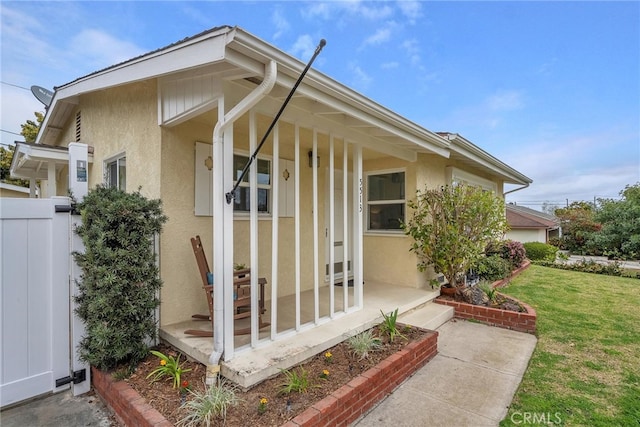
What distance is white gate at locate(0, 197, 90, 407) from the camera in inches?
117

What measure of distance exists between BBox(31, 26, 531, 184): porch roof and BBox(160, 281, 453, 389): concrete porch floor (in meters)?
2.62

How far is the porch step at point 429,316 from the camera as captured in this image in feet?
16.4

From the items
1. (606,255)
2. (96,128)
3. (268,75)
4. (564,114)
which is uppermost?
(564,114)

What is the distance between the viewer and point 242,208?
4.95 m

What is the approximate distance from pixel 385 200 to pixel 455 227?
1.68 meters

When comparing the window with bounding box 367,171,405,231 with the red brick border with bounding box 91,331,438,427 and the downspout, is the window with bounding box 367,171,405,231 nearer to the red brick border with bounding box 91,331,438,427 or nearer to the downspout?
the red brick border with bounding box 91,331,438,427

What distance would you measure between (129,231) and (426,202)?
517 cm

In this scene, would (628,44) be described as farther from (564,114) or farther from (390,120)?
(390,120)

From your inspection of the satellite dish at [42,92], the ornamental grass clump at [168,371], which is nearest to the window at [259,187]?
the ornamental grass clump at [168,371]

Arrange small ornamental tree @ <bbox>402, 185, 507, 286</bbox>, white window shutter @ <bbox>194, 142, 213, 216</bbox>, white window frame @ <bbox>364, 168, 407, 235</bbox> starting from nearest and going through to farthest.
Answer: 1. white window shutter @ <bbox>194, 142, 213, 216</bbox>
2. small ornamental tree @ <bbox>402, 185, 507, 286</bbox>
3. white window frame @ <bbox>364, 168, 407, 235</bbox>

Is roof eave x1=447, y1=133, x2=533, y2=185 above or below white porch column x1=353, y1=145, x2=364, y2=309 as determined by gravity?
above

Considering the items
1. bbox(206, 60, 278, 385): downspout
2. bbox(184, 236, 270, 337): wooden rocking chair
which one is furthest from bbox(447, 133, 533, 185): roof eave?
bbox(184, 236, 270, 337): wooden rocking chair

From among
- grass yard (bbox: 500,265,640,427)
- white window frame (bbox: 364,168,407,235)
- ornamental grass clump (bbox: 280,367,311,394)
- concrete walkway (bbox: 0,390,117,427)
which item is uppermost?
white window frame (bbox: 364,168,407,235)

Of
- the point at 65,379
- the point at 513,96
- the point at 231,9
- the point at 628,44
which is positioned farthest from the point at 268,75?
the point at 513,96
